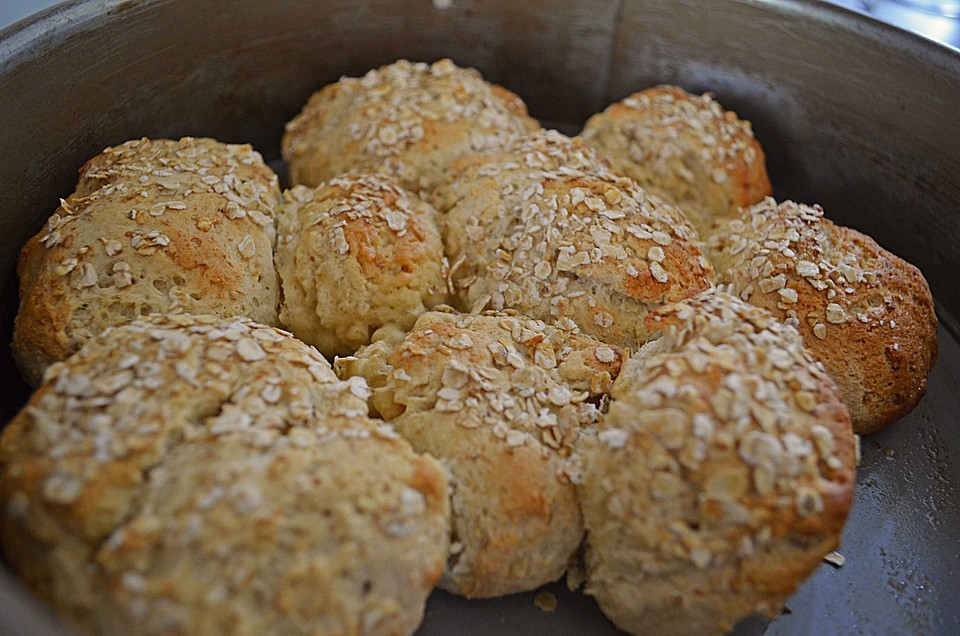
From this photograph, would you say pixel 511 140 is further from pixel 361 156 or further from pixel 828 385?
pixel 828 385

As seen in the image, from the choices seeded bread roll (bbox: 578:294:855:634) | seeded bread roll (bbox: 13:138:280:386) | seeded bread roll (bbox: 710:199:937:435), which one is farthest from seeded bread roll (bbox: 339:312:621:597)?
seeded bread roll (bbox: 710:199:937:435)

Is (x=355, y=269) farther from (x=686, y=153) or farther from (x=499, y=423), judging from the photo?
(x=686, y=153)

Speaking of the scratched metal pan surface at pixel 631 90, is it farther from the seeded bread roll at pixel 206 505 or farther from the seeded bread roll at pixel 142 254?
the seeded bread roll at pixel 206 505

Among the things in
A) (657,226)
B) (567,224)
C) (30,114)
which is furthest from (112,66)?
(657,226)

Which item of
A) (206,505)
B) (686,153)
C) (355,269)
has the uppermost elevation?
(206,505)

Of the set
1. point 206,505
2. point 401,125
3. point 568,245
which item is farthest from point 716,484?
point 401,125

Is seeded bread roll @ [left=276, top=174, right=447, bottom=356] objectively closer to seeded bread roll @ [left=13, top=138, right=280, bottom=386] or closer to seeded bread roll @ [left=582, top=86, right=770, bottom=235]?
seeded bread roll @ [left=13, top=138, right=280, bottom=386]

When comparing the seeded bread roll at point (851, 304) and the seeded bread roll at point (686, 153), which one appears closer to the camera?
the seeded bread roll at point (851, 304)

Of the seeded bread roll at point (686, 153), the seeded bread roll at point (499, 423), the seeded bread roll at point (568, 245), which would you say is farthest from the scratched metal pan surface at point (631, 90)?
the seeded bread roll at point (568, 245)
